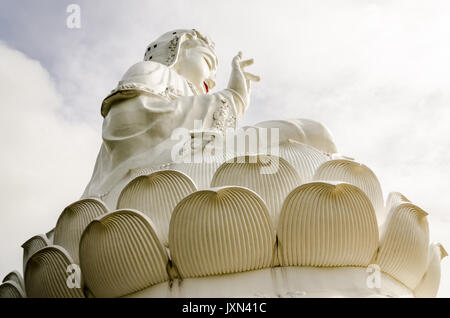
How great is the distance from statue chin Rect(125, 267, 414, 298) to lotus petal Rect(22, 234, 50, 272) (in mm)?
1179

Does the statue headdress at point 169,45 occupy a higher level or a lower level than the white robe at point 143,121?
higher

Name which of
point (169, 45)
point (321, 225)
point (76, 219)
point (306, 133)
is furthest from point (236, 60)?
point (321, 225)

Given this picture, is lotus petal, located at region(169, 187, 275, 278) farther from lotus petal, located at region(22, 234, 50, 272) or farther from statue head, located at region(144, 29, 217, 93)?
statue head, located at region(144, 29, 217, 93)

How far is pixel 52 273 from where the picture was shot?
4.50 meters

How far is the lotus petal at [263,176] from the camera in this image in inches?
180

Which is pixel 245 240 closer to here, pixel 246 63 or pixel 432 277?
pixel 432 277

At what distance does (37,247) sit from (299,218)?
2165 mm

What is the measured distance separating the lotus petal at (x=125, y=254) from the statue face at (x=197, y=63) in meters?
3.82

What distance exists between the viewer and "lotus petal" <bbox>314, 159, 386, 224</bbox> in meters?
4.68

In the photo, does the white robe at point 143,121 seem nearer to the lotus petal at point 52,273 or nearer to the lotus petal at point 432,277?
the lotus petal at point 52,273

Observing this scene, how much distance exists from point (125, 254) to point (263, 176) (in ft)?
3.63

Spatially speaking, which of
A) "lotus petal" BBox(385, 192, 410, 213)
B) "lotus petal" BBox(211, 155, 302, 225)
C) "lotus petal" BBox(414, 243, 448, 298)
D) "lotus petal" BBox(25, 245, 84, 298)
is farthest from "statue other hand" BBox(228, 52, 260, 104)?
"lotus petal" BBox(25, 245, 84, 298)

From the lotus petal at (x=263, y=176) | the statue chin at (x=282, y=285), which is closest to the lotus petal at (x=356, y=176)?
the lotus petal at (x=263, y=176)
